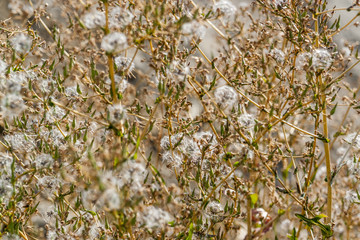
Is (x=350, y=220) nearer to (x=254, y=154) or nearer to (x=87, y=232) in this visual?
(x=254, y=154)

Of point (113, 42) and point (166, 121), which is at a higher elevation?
point (166, 121)

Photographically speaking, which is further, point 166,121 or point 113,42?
point 166,121

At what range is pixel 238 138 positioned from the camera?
1.88 metres

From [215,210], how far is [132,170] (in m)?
0.65

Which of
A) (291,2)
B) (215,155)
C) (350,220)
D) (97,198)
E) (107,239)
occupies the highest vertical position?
(291,2)

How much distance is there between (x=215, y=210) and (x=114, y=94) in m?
0.72

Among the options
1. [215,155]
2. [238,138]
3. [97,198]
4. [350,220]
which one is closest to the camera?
[97,198]

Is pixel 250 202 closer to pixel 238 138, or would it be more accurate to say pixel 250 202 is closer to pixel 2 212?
pixel 238 138

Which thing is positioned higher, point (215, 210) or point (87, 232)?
point (215, 210)

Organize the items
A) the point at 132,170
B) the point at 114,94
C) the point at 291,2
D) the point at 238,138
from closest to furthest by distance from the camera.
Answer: the point at 132,170, the point at 114,94, the point at 238,138, the point at 291,2

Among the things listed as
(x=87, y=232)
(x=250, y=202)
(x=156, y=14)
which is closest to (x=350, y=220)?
(x=250, y=202)

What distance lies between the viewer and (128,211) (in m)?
1.51

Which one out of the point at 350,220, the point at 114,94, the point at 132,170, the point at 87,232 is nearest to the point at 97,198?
the point at 132,170

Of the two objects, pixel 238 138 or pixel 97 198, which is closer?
pixel 97 198
